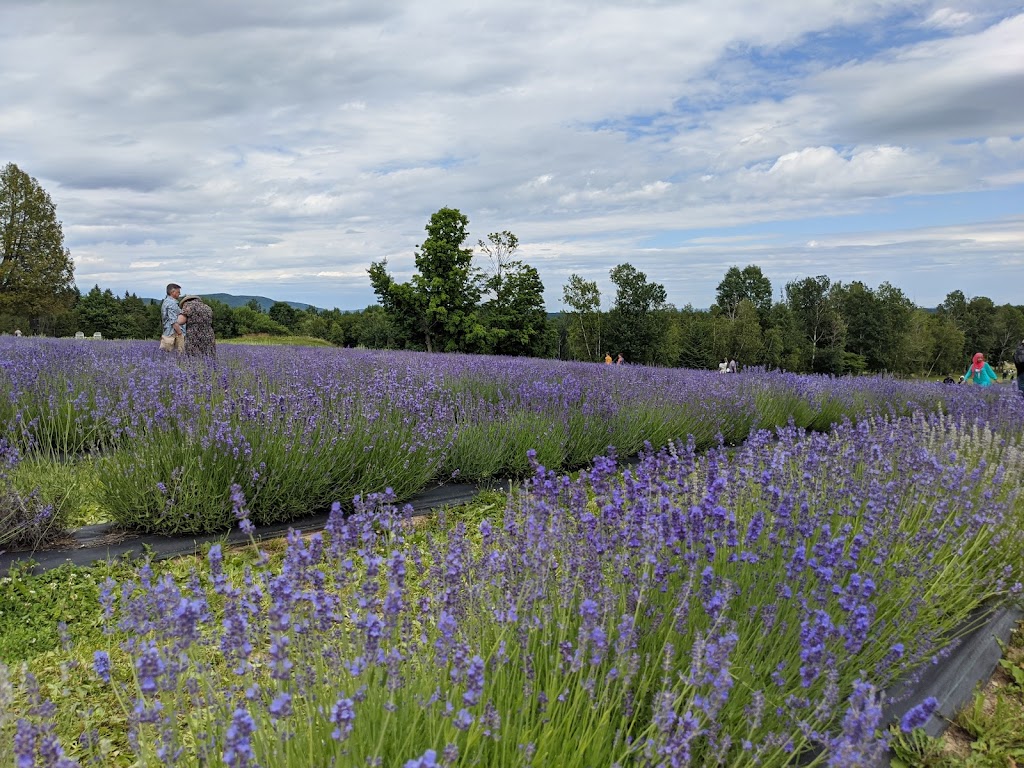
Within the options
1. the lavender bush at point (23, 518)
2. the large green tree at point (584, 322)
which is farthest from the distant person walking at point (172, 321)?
the large green tree at point (584, 322)

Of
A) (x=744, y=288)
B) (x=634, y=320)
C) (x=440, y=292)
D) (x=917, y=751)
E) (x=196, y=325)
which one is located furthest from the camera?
(x=744, y=288)

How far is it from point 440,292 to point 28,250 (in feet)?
62.9

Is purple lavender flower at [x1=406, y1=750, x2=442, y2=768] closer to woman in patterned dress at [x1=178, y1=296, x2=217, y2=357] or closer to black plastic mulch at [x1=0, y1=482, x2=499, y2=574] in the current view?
black plastic mulch at [x1=0, y1=482, x2=499, y2=574]

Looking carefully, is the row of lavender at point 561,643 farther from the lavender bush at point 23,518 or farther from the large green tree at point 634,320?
the large green tree at point 634,320

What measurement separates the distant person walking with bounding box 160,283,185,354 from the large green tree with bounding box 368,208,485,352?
67.8 ft

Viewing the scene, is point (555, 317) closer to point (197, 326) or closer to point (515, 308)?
point (515, 308)

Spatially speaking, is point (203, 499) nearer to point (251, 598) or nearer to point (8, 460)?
point (8, 460)

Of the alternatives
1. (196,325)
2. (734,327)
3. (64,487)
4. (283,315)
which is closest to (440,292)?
(196,325)

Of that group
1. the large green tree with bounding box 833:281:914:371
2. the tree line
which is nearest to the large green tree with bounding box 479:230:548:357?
the tree line

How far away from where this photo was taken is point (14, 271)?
1198 inches

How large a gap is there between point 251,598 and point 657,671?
4.07 ft

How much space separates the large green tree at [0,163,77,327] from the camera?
30.5 metres

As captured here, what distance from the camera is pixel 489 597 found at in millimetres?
2133

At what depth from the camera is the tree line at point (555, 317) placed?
3103 centimetres
